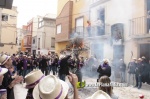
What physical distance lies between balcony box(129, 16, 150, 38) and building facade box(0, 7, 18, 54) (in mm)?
22949

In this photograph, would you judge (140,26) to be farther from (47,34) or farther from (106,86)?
(47,34)

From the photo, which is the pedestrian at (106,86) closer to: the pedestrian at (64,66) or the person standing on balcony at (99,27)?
the pedestrian at (64,66)

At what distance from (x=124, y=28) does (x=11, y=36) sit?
22552 millimetres

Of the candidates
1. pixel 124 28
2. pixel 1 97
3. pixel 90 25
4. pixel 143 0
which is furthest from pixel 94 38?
pixel 1 97

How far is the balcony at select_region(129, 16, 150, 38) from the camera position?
508 inches

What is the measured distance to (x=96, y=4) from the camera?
1834 centimetres

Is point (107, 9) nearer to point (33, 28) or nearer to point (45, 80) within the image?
point (45, 80)

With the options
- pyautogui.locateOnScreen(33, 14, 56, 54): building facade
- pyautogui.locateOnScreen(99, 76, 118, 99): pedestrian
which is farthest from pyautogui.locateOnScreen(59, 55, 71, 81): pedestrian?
pyautogui.locateOnScreen(33, 14, 56, 54): building facade

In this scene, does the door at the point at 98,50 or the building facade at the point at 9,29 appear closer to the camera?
Result: the door at the point at 98,50

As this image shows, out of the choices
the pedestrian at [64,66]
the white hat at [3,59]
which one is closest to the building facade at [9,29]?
the pedestrian at [64,66]

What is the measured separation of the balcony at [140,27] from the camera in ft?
42.4

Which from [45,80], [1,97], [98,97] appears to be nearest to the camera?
[98,97]

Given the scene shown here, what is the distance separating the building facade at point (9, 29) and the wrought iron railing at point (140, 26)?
22.9 meters

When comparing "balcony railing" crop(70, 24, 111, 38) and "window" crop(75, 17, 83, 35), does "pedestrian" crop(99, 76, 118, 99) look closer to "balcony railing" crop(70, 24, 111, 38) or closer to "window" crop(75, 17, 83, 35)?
"balcony railing" crop(70, 24, 111, 38)
